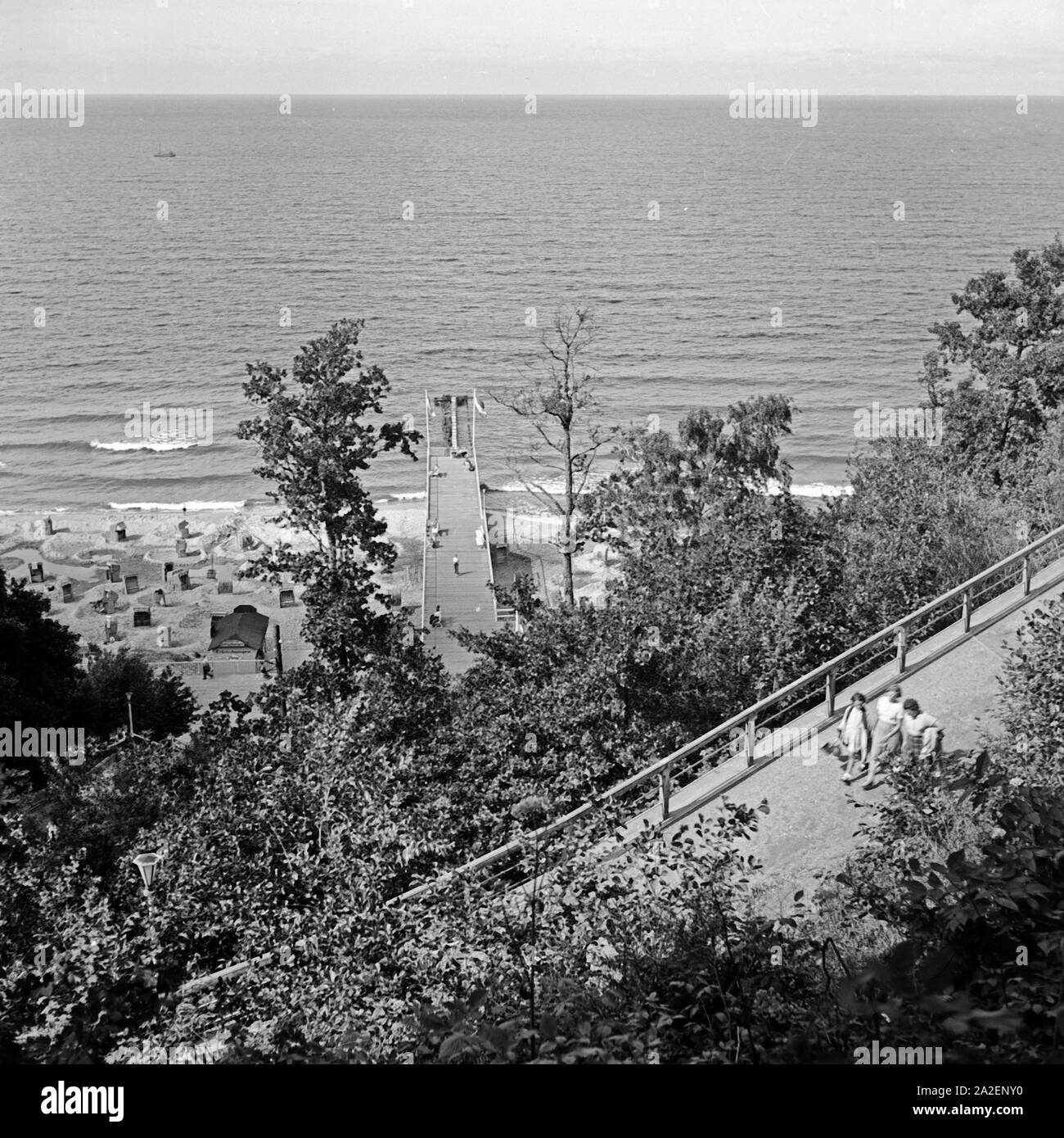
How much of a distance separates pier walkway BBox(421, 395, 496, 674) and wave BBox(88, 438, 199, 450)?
13.4 m

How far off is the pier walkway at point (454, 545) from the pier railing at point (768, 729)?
13701 millimetres

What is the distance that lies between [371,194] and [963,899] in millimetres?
161984

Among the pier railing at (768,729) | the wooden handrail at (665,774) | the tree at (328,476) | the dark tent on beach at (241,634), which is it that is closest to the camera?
the wooden handrail at (665,774)

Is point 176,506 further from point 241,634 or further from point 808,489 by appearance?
point 808,489

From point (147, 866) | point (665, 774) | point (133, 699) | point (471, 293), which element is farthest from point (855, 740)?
point (471, 293)

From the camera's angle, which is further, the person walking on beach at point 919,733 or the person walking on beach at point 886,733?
the person walking on beach at point 886,733

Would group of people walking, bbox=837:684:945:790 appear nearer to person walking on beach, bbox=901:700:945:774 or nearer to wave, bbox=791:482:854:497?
person walking on beach, bbox=901:700:945:774

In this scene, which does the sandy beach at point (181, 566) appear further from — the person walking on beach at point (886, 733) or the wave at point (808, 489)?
the person walking on beach at point (886, 733)

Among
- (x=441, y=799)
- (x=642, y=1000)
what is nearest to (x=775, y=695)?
(x=441, y=799)

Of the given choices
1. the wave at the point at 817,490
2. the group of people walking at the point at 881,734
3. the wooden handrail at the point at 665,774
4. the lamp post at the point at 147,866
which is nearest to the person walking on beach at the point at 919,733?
the group of people walking at the point at 881,734

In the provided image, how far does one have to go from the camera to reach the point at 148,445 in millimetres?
61469

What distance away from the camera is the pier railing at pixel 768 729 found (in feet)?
27.7

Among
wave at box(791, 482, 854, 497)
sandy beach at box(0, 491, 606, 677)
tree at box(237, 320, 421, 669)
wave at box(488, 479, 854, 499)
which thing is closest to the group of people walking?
tree at box(237, 320, 421, 669)
